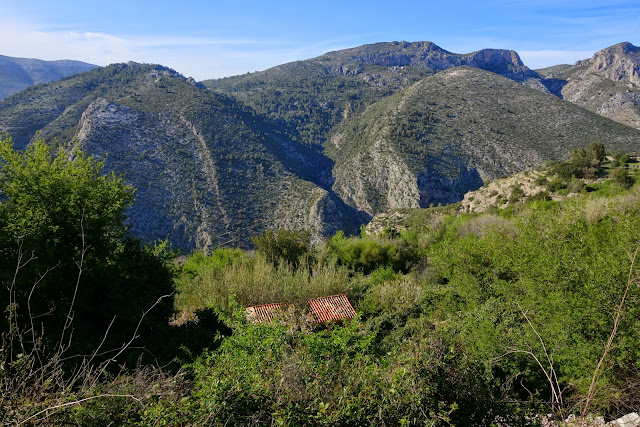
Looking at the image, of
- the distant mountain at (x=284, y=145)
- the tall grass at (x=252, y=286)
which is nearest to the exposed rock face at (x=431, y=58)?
the distant mountain at (x=284, y=145)

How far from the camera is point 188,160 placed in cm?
5303

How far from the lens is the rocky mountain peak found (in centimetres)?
14100

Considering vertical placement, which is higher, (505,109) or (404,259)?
(505,109)

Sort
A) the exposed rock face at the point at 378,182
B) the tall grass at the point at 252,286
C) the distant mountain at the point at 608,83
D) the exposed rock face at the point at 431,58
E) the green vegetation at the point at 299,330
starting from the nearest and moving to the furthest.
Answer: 1. the green vegetation at the point at 299,330
2. the tall grass at the point at 252,286
3. the exposed rock face at the point at 378,182
4. the distant mountain at the point at 608,83
5. the exposed rock face at the point at 431,58

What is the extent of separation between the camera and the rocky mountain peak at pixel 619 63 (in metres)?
141

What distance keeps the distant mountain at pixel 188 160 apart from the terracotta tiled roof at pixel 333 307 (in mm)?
27001

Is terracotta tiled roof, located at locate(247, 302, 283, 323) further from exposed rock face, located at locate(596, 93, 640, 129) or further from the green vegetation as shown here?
exposed rock face, located at locate(596, 93, 640, 129)

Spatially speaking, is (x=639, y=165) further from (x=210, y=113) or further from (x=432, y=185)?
(x=210, y=113)

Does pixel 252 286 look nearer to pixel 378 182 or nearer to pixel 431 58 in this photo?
pixel 378 182

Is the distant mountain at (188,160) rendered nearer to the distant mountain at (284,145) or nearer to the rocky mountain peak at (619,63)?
the distant mountain at (284,145)

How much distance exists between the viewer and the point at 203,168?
52.5 m

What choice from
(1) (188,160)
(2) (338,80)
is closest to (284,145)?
(1) (188,160)

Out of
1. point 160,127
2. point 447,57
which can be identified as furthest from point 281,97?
point 447,57

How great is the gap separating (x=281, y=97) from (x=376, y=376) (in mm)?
108968
